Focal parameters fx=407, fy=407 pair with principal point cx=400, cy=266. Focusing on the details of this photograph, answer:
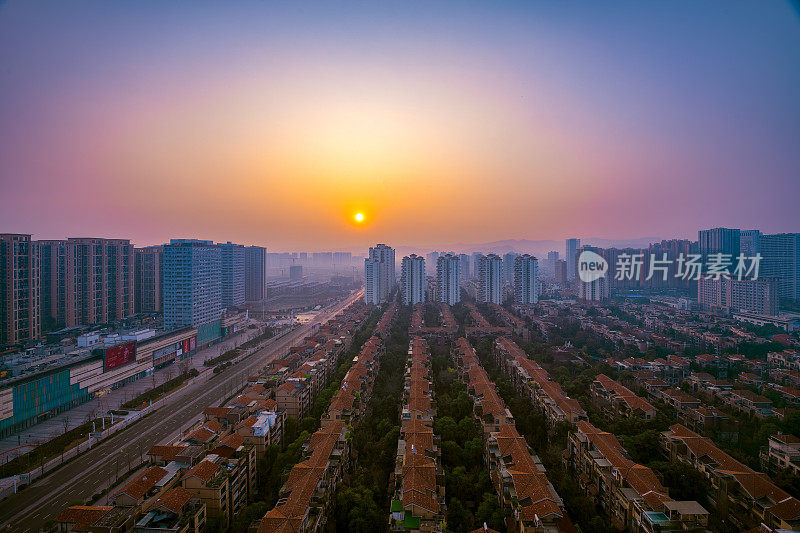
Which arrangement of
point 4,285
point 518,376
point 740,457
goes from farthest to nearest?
point 4,285
point 518,376
point 740,457

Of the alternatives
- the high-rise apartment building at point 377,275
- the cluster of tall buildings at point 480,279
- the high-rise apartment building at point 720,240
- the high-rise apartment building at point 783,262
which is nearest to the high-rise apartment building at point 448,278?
the cluster of tall buildings at point 480,279

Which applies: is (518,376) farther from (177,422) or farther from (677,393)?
(177,422)

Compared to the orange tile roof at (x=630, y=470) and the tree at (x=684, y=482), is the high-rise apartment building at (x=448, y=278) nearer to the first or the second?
the orange tile roof at (x=630, y=470)

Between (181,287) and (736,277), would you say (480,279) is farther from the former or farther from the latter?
(181,287)

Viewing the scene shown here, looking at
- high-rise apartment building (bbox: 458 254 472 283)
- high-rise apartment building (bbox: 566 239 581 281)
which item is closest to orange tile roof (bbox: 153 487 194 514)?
high-rise apartment building (bbox: 566 239 581 281)

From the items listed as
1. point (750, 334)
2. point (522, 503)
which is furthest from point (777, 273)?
point (522, 503)
